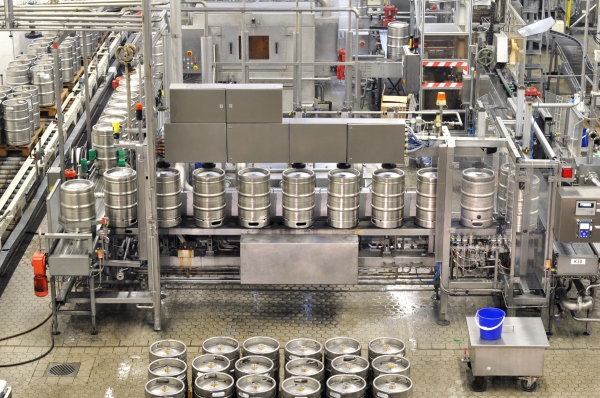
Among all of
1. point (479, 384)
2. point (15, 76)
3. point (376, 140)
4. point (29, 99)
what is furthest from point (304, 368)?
point (15, 76)

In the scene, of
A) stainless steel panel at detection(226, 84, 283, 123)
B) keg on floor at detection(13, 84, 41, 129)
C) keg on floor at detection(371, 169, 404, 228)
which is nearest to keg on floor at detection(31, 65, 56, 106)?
keg on floor at detection(13, 84, 41, 129)

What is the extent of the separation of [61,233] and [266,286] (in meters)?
2.53

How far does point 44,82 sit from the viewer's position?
16.6 m

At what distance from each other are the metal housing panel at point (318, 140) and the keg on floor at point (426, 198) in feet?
2.94

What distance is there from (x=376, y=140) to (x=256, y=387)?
327 centimetres

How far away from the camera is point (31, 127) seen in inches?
608

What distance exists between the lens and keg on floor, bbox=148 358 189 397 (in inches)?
368

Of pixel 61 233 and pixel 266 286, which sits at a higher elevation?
pixel 61 233

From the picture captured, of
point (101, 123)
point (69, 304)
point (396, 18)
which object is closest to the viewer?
point (69, 304)

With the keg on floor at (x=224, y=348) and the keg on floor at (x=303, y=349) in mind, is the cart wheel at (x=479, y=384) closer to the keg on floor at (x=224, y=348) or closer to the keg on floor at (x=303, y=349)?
the keg on floor at (x=303, y=349)

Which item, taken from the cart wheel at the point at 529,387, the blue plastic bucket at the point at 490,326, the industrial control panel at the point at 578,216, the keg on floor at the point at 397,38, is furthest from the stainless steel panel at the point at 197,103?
the keg on floor at the point at 397,38

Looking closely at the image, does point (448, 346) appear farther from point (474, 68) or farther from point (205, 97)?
point (474, 68)

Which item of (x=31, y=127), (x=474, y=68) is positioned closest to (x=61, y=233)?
(x=31, y=127)

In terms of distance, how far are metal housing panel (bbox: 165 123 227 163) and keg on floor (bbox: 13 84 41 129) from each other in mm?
5065
